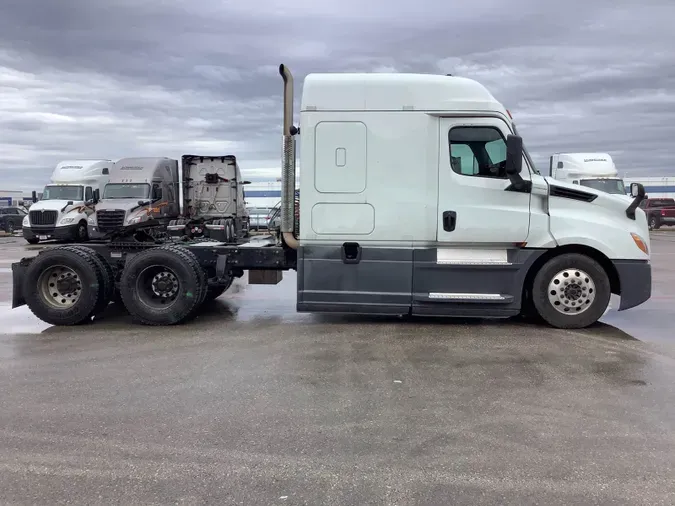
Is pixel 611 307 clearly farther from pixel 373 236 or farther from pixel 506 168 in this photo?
pixel 373 236

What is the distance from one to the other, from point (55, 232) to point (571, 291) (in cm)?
2252

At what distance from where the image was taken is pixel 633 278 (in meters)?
7.20

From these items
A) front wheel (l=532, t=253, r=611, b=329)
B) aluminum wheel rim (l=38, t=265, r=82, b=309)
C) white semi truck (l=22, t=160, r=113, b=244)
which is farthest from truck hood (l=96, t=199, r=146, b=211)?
front wheel (l=532, t=253, r=611, b=329)

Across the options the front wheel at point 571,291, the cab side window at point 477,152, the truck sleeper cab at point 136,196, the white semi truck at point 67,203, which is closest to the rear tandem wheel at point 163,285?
the cab side window at point 477,152

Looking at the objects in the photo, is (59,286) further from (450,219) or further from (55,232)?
(55,232)

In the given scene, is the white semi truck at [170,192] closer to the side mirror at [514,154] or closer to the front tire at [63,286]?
the front tire at [63,286]

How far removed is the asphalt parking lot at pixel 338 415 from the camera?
3.40 metres

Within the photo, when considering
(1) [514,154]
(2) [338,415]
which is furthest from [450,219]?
(2) [338,415]

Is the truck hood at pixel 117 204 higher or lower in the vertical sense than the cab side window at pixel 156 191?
lower

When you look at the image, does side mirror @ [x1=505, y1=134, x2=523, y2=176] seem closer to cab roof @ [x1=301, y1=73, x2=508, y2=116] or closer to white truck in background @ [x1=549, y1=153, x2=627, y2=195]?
cab roof @ [x1=301, y1=73, x2=508, y2=116]

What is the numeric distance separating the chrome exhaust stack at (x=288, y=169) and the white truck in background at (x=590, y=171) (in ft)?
58.2

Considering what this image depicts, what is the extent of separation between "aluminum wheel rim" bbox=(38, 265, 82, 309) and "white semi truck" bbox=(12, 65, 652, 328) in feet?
10.5

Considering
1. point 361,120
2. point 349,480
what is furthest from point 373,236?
point 349,480

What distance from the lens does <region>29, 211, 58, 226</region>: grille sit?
24109mm
